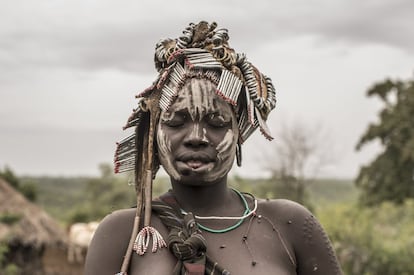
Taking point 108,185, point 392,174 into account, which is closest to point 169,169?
point 392,174

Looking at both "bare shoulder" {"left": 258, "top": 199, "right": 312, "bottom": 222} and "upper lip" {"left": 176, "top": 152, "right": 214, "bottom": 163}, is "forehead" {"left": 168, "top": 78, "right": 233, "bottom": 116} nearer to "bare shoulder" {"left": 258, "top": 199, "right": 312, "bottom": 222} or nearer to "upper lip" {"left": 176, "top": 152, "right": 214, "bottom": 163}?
"upper lip" {"left": 176, "top": 152, "right": 214, "bottom": 163}

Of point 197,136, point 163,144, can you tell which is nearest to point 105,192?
point 163,144

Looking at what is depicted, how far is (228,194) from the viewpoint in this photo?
10.3ft

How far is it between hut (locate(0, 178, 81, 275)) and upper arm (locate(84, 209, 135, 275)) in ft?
51.2

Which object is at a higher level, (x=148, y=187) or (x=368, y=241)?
(x=148, y=187)

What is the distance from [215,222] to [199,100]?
1.54 feet

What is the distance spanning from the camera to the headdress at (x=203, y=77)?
300 cm

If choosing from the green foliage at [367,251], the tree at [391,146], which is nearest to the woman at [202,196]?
the green foliage at [367,251]

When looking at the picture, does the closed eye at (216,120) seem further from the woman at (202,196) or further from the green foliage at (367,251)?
the green foliage at (367,251)

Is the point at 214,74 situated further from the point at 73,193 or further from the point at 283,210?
the point at 73,193

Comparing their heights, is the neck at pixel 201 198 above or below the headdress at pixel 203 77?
below

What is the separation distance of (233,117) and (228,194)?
1.05 ft

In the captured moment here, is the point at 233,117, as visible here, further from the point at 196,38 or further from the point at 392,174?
the point at 392,174

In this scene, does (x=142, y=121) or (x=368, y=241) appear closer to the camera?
(x=142, y=121)
